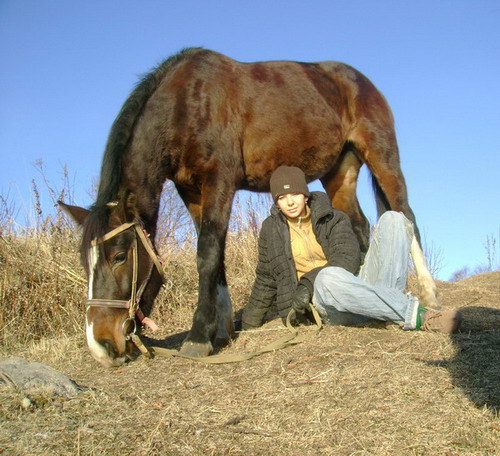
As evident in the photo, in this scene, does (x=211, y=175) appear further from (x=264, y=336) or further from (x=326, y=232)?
(x=264, y=336)

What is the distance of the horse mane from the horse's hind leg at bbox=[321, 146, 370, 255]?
2258 mm

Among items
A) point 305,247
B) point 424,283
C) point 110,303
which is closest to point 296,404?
point 110,303

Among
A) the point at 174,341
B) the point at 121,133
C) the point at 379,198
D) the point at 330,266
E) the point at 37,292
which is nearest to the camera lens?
the point at 330,266

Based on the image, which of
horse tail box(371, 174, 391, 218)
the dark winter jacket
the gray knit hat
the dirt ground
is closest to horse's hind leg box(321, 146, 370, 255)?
horse tail box(371, 174, 391, 218)

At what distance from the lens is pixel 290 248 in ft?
13.7

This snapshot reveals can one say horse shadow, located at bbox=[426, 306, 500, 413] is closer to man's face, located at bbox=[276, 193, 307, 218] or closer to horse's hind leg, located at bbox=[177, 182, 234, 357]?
man's face, located at bbox=[276, 193, 307, 218]

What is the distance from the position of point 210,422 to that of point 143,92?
9.47 ft

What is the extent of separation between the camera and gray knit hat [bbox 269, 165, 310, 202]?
4.07 meters

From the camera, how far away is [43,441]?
211 cm

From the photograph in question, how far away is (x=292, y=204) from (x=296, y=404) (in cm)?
188

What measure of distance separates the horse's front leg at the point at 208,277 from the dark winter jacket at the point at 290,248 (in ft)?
1.31

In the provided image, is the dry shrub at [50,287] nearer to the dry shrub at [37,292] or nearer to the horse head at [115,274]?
the dry shrub at [37,292]

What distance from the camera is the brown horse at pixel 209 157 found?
3725 mm

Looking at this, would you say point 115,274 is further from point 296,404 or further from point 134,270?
point 296,404
